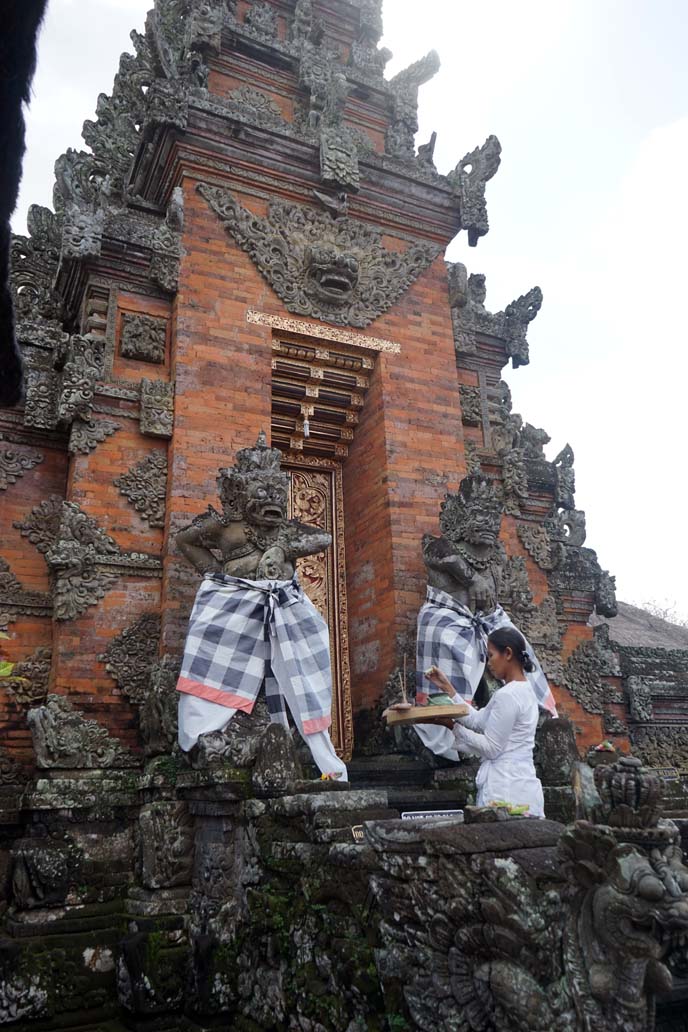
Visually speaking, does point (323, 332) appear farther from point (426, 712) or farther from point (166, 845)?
point (166, 845)

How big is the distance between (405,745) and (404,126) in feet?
29.7

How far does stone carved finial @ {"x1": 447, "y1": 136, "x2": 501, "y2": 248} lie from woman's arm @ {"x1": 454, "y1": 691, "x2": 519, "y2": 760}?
7.75 m

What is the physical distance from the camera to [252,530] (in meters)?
6.58

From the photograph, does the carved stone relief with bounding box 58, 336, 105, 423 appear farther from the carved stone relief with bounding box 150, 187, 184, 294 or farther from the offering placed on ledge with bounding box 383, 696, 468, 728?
the offering placed on ledge with bounding box 383, 696, 468, 728

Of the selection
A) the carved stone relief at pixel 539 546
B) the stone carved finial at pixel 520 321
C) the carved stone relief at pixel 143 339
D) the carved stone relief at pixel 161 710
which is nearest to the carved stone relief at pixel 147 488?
the carved stone relief at pixel 143 339

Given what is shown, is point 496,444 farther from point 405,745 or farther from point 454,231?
point 405,745

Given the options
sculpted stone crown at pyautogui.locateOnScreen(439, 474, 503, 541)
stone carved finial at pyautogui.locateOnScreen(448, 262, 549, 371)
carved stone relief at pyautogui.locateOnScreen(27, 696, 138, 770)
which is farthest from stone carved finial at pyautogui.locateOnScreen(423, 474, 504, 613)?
carved stone relief at pyautogui.locateOnScreen(27, 696, 138, 770)

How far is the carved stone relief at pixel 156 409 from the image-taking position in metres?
7.73

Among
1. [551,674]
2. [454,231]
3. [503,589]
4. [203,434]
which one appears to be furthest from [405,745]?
[454,231]

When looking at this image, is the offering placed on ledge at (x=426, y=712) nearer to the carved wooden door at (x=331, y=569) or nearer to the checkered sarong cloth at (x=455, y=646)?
the checkered sarong cloth at (x=455, y=646)

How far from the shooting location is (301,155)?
30.9ft

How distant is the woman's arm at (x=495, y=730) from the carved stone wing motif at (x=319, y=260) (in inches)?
231

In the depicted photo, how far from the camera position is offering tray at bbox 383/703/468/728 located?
4496 mm

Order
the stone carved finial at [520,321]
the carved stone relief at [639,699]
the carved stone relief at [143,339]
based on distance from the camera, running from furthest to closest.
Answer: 1. the stone carved finial at [520,321]
2. the carved stone relief at [639,699]
3. the carved stone relief at [143,339]
